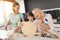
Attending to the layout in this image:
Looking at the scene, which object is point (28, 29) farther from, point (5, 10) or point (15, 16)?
point (5, 10)

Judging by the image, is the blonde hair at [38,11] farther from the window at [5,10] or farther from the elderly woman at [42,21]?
the window at [5,10]

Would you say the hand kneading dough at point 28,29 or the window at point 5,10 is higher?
the window at point 5,10

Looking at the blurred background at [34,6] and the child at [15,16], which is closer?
the blurred background at [34,6]

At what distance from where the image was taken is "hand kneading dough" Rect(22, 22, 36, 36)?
121cm

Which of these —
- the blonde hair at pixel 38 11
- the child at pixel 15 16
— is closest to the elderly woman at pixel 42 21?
the blonde hair at pixel 38 11

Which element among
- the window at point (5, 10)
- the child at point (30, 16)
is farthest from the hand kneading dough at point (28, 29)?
the window at point (5, 10)

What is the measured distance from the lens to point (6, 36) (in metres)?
1.29

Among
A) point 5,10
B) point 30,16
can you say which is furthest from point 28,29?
point 5,10

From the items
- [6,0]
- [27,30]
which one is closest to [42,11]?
[27,30]

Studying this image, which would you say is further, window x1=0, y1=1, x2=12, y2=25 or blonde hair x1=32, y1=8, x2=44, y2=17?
window x1=0, y1=1, x2=12, y2=25

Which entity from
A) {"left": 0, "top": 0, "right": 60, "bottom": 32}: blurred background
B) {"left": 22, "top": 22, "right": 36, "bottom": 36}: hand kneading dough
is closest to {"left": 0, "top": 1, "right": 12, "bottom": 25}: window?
{"left": 0, "top": 0, "right": 60, "bottom": 32}: blurred background

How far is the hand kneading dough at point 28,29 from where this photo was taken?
1.21 m

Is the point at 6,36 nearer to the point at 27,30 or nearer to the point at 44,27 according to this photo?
the point at 27,30

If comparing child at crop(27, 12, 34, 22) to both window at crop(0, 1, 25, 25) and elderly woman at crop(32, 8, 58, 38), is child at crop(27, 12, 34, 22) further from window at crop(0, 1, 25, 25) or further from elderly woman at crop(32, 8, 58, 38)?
window at crop(0, 1, 25, 25)
